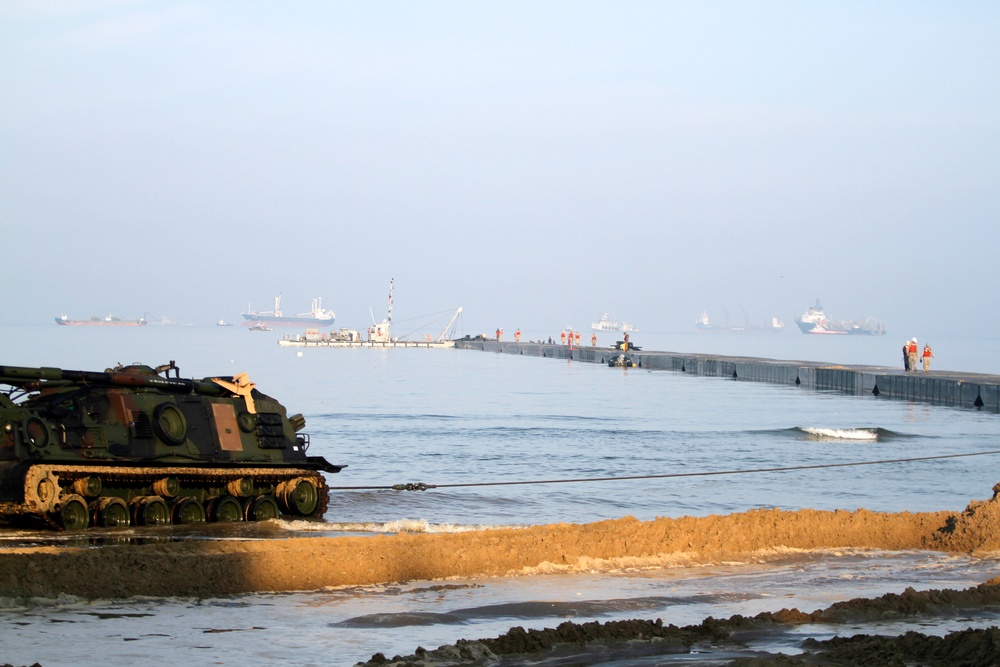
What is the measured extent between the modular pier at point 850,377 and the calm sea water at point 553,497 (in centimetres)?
161

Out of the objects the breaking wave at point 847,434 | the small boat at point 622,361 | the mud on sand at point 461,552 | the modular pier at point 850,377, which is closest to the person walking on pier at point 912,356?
the modular pier at point 850,377

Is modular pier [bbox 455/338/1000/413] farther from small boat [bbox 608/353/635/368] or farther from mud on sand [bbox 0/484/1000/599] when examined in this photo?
mud on sand [bbox 0/484/1000/599]

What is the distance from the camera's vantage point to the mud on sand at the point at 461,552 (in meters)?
11.9

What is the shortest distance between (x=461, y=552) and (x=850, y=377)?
166 feet

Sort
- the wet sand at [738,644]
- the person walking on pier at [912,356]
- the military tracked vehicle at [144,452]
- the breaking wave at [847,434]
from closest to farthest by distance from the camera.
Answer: the wet sand at [738,644] → the military tracked vehicle at [144,452] → the breaking wave at [847,434] → the person walking on pier at [912,356]

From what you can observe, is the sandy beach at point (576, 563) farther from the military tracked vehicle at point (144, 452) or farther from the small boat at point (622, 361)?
the small boat at point (622, 361)

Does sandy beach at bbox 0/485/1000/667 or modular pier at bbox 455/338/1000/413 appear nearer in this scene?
sandy beach at bbox 0/485/1000/667

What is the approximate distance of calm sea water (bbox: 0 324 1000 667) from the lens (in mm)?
10383

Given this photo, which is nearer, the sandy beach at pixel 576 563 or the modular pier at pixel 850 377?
the sandy beach at pixel 576 563

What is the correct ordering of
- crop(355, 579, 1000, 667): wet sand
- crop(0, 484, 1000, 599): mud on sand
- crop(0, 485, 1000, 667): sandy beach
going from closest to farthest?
crop(355, 579, 1000, 667): wet sand
crop(0, 485, 1000, 667): sandy beach
crop(0, 484, 1000, 599): mud on sand

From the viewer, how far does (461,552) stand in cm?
1351

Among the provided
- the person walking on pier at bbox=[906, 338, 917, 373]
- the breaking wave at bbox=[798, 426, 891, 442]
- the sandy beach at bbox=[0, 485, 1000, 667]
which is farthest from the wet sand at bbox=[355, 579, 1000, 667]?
the person walking on pier at bbox=[906, 338, 917, 373]

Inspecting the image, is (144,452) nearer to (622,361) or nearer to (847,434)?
(847,434)

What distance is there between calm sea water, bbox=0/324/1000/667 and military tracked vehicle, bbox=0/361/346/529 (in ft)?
2.31
